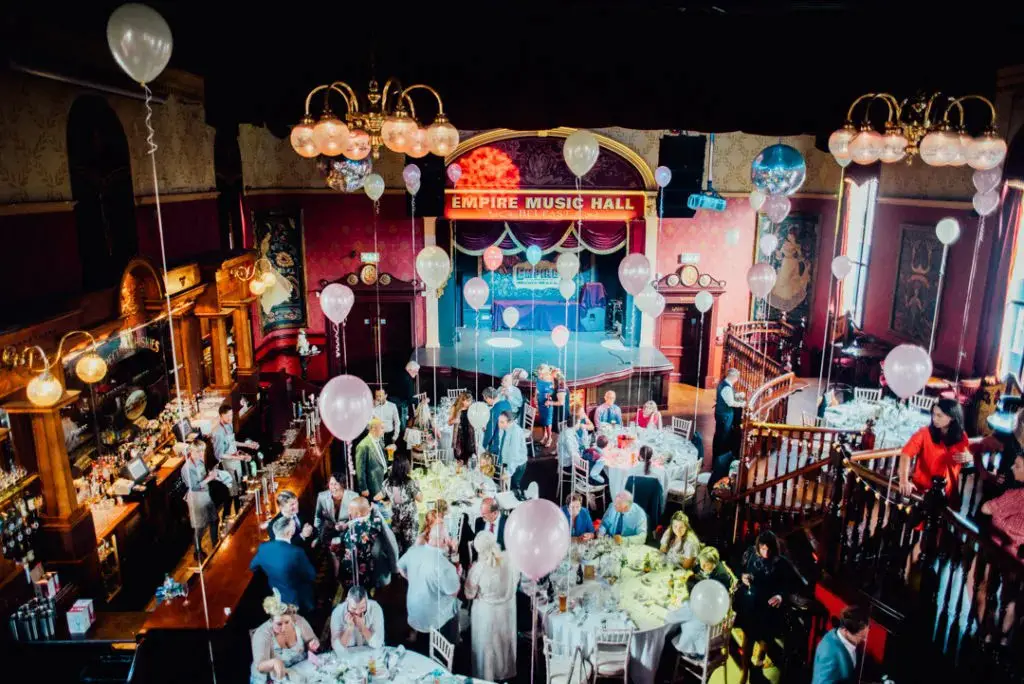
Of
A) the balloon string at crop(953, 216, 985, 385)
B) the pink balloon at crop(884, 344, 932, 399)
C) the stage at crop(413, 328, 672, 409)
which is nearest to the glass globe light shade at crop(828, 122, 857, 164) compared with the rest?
the pink balloon at crop(884, 344, 932, 399)

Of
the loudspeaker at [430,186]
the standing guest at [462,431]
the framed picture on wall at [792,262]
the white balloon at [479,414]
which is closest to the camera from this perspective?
the white balloon at [479,414]

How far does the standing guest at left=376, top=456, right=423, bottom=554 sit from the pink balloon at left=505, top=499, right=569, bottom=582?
108 inches

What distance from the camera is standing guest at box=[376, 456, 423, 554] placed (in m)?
6.98

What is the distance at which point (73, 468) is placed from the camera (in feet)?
21.2

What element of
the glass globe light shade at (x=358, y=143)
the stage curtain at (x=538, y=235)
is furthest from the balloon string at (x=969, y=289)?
the glass globe light shade at (x=358, y=143)

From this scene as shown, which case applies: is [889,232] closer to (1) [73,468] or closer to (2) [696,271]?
(2) [696,271]

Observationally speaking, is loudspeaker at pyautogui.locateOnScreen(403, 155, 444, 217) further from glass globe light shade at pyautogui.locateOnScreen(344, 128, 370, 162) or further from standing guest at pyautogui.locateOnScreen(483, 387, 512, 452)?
glass globe light shade at pyautogui.locateOnScreen(344, 128, 370, 162)

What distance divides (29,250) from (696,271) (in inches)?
444

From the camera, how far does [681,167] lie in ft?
40.7

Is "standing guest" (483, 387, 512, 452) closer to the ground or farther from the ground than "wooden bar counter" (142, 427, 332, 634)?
farther from the ground

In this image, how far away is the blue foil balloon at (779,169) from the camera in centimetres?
538

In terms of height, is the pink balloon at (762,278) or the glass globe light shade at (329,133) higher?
the glass globe light shade at (329,133)

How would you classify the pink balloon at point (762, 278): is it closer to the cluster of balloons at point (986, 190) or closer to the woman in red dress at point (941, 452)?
the cluster of balloons at point (986, 190)

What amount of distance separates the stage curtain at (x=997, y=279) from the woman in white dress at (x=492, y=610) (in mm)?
7180
